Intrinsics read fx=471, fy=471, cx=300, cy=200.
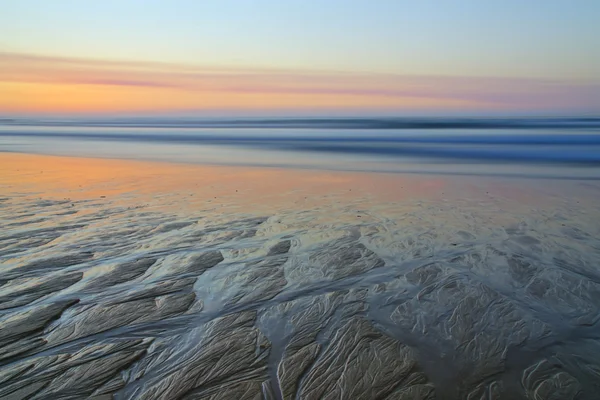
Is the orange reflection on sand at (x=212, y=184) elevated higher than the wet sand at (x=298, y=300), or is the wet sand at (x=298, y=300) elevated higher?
the wet sand at (x=298, y=300)

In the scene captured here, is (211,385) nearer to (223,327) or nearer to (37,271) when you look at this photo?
(223,327)

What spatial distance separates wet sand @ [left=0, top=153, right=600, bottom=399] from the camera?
2.64 m

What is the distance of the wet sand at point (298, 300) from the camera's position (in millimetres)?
2645

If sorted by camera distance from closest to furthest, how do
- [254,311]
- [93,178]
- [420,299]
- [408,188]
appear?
[254,311] → [420,299] → [408,188] → [93,178]

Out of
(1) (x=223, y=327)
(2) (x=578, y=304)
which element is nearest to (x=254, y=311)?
(1) (x=223, y=327)

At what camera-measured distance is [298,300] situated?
12.3 feet

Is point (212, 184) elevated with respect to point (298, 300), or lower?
lower

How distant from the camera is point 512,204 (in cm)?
737

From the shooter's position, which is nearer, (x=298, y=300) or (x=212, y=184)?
(x=298, y=300)

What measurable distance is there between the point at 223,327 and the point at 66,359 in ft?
3.19

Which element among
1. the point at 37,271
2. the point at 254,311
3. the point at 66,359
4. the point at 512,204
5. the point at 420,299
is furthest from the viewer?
the point at 512,204

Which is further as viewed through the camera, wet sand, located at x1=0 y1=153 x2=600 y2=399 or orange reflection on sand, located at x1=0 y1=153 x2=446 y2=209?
orange reflection on sand, located at x1=0 y1=153 x2=446 y2=209

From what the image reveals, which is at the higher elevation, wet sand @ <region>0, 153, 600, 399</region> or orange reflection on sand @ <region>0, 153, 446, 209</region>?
wet sand @ <region>0, 153, 600, 399</region>

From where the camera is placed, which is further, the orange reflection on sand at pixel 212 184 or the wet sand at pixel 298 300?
the orange reflection on sand at pixel 212 184
